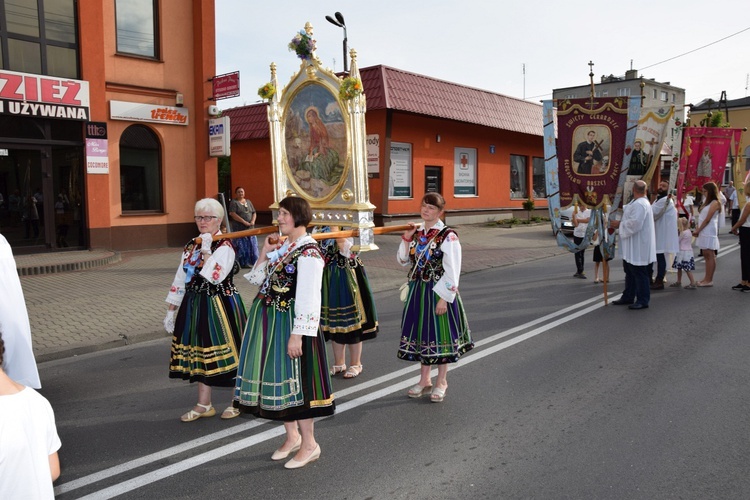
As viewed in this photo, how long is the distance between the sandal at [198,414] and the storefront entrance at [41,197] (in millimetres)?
11391

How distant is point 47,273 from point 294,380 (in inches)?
413

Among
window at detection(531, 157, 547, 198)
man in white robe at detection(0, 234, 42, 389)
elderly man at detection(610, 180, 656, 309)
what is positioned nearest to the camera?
man in white robe at detection(0, 234, 42, 389)

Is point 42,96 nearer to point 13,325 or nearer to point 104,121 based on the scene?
point 104,121

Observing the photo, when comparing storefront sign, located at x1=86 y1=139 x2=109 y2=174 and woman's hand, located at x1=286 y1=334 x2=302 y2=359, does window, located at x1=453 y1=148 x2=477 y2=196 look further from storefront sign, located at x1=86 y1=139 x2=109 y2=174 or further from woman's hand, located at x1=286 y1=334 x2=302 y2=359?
woman's hand, located at x1=286 y1=334 x2=302 y2=359

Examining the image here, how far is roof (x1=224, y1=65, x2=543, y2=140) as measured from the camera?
19.7 meters

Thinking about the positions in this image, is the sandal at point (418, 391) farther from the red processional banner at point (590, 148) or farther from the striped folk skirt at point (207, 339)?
the red processional banner at point (590, 148)

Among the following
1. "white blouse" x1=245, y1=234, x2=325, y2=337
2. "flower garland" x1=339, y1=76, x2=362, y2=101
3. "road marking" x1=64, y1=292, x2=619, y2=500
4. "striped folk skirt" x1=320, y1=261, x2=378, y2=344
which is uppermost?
"flower garland" x1=339, y1=76, x2=362, y2=101

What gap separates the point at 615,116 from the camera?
30.7 ft

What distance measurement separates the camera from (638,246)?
941 cm

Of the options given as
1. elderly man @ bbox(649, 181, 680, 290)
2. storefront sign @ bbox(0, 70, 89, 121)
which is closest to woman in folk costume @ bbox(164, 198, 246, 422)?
elderly man @ bbox(649, 181, 680, 290)

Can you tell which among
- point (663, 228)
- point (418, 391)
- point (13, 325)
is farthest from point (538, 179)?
point (13, 325)

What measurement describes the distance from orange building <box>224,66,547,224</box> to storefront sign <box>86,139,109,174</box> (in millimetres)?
7568

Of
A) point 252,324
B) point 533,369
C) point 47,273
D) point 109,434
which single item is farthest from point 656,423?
point 47,273

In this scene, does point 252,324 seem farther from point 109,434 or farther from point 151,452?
point 109,434
